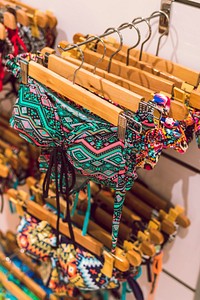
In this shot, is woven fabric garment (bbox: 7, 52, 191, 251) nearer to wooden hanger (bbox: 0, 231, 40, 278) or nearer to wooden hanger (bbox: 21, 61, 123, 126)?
wooden hanger (bbox: 21, 61, 123, 126)

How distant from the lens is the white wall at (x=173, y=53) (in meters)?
0.98

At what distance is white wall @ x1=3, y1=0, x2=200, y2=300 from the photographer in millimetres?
977

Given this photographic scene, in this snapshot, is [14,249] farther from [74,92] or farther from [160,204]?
[74,92]

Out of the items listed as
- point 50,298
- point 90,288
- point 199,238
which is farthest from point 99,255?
point 50,298

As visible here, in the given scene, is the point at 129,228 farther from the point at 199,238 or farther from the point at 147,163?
the point at 147,163

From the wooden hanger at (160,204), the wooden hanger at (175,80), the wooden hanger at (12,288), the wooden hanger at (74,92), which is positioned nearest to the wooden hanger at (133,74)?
the wooden hanger at (175,80)

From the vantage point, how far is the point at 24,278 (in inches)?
60.1

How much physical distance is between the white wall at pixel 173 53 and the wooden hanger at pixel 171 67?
0.06 meters

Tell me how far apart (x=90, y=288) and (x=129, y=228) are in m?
0.19

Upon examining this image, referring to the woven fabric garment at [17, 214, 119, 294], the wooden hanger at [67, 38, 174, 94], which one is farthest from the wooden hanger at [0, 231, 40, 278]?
the wooden hanger at [67, 38, 174, 94]

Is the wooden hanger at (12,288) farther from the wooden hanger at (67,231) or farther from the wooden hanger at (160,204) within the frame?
the wooden hanger at (160,204)

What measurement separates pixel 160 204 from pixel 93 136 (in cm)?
43

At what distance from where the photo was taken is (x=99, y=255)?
3.67ft

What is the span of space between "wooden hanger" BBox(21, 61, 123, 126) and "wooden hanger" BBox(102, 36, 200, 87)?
0.72 ft
